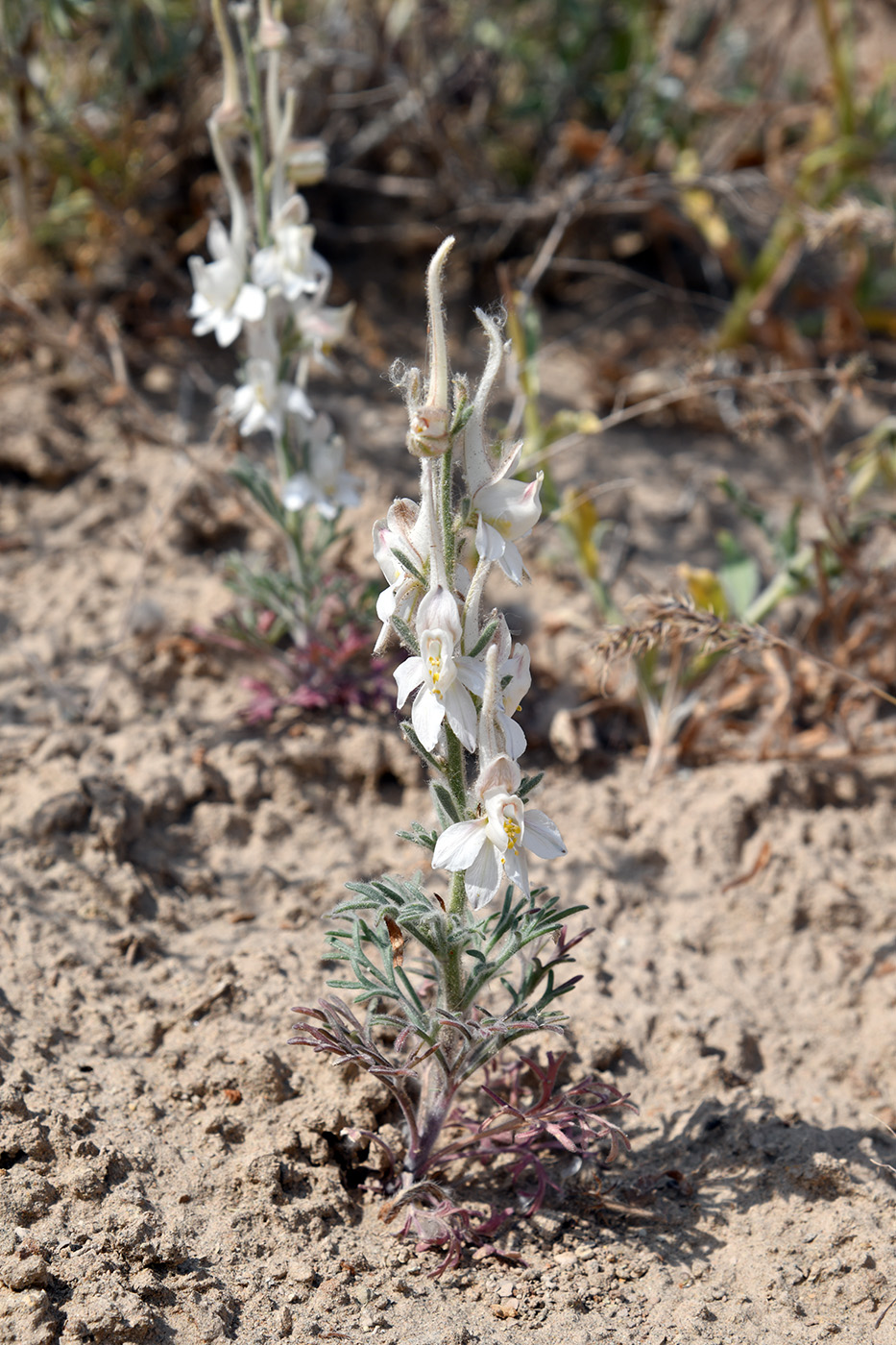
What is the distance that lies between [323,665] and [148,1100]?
5.24 feet

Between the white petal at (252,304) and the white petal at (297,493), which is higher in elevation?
the white petal at (252,304)

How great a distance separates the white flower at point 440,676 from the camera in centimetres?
188

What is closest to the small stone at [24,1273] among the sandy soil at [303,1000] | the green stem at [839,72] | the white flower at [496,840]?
the sandy soil at [303,1000]

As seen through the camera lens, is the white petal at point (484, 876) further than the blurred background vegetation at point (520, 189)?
No

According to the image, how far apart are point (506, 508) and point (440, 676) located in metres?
0.32

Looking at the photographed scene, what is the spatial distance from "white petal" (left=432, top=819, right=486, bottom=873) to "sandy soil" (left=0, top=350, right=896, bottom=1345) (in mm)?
874

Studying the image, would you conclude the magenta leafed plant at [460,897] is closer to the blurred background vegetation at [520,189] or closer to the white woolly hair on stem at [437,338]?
the white woolly hair on stem at [437,338]

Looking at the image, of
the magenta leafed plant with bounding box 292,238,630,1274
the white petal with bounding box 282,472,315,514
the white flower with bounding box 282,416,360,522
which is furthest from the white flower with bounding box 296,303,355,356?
the magenta leafed plant with bounding box 292,238,630,1274

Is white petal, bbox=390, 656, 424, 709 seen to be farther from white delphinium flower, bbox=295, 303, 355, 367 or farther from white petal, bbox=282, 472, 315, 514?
white delphinium flower, bbox=295, 303, 355, 367

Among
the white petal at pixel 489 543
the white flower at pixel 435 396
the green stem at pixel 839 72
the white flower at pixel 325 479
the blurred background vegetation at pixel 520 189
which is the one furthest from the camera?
the green stem at pixel 839 72

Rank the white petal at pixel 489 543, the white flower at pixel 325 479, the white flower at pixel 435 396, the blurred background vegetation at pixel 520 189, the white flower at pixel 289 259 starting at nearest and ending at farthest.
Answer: the white flower at pixel 435 396 → the white petal at pixel 489 543 → the white flower at pixel 289 259 → the white flower at pixel 325 479 → the blurred background vegetation at pixel 520 189

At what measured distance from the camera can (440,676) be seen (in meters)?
1.88

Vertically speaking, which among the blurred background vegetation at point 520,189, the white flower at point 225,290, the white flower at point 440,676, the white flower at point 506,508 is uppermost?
the blurred background vegetation at point 520,189

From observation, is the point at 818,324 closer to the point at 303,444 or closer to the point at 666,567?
the point at 666,567
